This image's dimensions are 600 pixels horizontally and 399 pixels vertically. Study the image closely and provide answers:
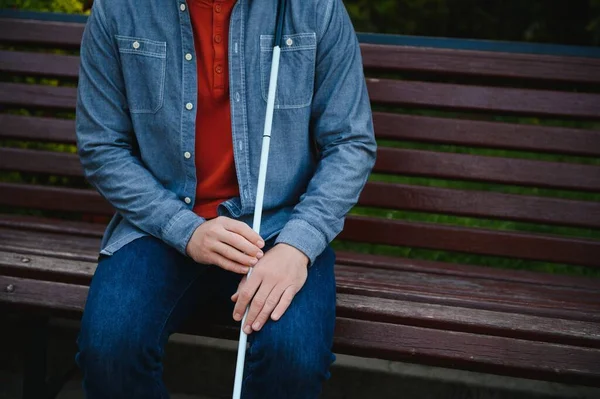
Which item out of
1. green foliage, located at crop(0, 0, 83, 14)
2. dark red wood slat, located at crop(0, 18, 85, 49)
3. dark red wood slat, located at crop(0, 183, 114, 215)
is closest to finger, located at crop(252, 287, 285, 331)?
dark red wood slat, located at crop(0, 183, 114, 215)

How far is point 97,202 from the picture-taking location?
Result: 339 cm

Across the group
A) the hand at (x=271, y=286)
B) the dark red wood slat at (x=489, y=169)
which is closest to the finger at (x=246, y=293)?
the hand at (x=271, y=286)

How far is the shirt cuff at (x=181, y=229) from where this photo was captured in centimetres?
222

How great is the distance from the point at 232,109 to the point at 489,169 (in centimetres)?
129

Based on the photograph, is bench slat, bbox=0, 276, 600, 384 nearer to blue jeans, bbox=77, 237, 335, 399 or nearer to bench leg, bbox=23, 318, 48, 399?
blue jeans, bbox=77, 237, 335, 399

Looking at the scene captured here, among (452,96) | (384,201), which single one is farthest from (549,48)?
(384,201)

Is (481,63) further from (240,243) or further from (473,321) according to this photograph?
(240,243)

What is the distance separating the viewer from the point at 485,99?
10.4 ft

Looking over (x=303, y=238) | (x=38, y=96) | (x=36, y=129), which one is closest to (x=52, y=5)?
(x=38, y=96)

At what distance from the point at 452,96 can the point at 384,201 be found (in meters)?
0.52

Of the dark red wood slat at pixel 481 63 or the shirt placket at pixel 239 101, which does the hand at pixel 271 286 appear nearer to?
the shirt placket at pixel 239 101

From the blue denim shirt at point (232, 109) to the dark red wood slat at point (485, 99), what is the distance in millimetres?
858

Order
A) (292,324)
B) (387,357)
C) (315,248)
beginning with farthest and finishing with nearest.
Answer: (387,357), (315,248), (292,324)

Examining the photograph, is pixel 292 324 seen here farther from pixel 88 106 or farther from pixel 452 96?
pixel 452 96
